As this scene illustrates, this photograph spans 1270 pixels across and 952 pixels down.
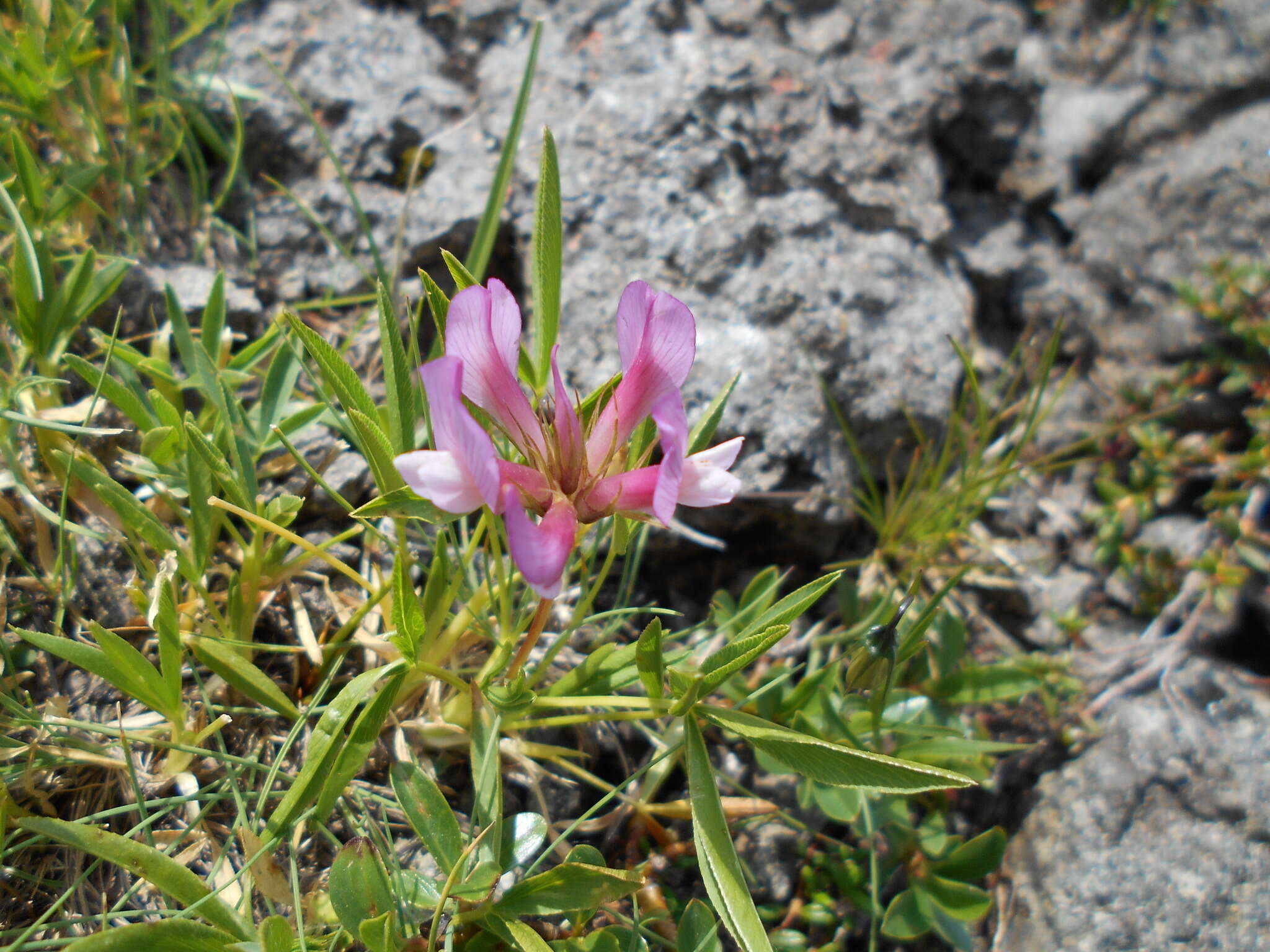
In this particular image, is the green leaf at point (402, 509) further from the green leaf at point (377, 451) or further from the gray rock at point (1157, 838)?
the gray rock at point (1157, 838)

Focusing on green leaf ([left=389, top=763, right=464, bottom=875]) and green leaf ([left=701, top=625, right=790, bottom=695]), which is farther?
green leaf ([left=389, top=763, right=464, bottom=875])

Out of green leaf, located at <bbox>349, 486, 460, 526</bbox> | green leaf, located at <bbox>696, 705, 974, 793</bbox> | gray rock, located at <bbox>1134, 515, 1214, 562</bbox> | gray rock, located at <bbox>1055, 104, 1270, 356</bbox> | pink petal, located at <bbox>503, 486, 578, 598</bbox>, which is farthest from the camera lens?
gray rock, located at <bbox>1055, 104, 1270, 356</bbox>

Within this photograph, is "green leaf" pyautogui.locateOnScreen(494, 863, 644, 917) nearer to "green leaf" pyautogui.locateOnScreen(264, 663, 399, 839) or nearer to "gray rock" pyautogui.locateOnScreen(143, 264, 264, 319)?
"green leaf" pyautogui.locateOnScreen(264, 663, 399, 839)

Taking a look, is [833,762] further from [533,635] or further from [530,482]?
[530,482]

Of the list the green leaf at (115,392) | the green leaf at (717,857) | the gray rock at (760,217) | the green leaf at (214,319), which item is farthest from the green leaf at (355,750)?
the gray rock at (760,217)

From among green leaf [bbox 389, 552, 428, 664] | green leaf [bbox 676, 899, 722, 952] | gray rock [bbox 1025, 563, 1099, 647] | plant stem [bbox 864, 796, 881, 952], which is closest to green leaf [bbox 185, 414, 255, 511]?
green leaf [bbox 389, 552, 428, 664]
